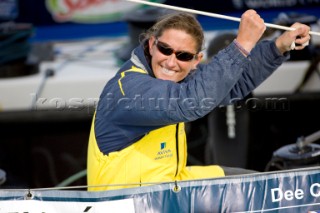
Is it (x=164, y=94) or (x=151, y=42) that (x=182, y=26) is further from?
(x=164, y=94)

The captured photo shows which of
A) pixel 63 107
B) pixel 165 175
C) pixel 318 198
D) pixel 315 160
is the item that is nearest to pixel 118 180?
pixel 165 175

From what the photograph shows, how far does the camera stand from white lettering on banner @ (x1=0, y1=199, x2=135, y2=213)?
12.1ft

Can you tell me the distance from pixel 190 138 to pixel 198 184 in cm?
298

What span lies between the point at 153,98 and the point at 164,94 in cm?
5

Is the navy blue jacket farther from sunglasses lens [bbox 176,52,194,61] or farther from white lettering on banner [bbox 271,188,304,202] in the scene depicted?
white lettering on banner [bbox 271,188,304,202]

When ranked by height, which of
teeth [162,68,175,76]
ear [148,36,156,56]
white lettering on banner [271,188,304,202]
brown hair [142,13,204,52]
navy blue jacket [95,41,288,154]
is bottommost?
white lettering on banner [271,188,304,202]

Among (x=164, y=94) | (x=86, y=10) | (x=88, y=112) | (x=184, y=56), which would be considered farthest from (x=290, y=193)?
(x=86, y=10)

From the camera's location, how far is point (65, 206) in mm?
3703

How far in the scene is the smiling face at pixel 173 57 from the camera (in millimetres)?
4160

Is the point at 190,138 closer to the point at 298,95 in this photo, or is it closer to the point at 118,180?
the point at 298,95

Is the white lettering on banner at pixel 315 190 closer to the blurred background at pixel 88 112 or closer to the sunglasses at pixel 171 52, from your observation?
the sunglasses at pixel 171 52

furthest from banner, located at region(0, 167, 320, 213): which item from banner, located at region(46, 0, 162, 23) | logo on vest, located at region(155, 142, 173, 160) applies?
banner, located at region(46, 0, 162, 23)

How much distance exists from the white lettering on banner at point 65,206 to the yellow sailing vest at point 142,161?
44 centimetres

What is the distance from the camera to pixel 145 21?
257 inches
